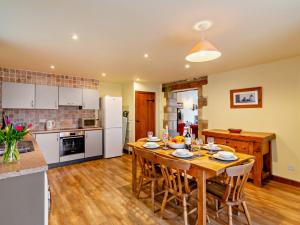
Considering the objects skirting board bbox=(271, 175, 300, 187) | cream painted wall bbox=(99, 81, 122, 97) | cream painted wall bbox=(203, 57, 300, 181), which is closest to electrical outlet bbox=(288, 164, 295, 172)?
cream painted wall bbox=(203, 57, 300, 181)

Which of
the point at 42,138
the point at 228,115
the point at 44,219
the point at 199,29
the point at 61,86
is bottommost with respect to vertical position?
the point at 44,219

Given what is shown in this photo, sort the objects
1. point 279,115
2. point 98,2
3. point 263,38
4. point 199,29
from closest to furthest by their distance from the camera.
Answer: point 98,2, point 199,29, point 263,38, point 279,115

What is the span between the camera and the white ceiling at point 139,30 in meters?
1.61

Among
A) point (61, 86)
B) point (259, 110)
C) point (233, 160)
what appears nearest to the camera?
point (233, 160)

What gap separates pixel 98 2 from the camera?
5.08 ft

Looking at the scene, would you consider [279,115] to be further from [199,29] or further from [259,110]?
[199,29]

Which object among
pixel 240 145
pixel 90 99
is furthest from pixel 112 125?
pixel 240 145

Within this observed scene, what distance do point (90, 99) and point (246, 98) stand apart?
4.04 m

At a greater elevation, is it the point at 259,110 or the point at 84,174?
the point at 259,110

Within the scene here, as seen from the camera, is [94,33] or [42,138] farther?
[42,138]

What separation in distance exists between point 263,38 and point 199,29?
1014mm

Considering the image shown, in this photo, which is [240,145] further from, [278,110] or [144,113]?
[144,113]

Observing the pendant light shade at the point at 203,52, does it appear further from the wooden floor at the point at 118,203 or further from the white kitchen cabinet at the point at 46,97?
the white kitchen cabinet at the point at 46,97

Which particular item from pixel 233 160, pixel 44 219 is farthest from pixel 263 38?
pixel 44 219
